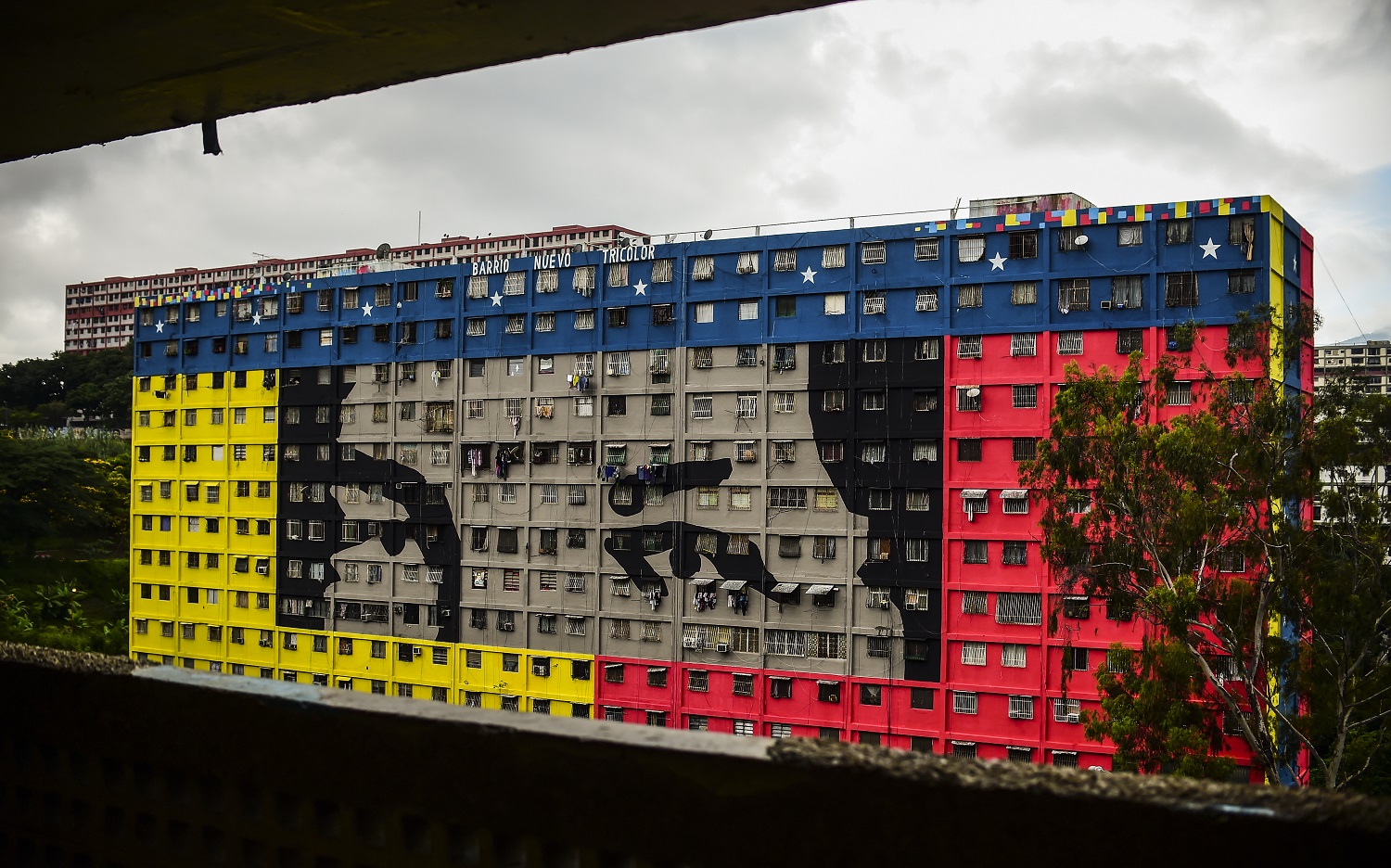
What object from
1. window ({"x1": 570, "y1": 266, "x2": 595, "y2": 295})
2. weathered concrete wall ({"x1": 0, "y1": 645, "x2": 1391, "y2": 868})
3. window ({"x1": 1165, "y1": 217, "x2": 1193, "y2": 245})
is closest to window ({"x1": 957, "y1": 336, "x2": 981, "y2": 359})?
window ({"x1": 1165, "y1": 217, "x2": 1193, "y2": 245})

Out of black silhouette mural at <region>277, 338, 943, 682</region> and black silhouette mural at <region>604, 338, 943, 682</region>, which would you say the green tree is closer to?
black silhouette mural at <region>277, 338, 943, 682</region>

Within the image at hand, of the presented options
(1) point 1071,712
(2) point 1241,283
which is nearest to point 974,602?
(1) point 1071,712

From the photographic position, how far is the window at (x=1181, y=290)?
16703mm

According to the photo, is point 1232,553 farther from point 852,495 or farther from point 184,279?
point 184,279

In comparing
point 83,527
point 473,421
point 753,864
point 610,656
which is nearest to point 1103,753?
point 610,656

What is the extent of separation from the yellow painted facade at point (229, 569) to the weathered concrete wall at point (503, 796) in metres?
19.3

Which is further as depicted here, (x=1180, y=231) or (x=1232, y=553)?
Answer: (x=1180, y=231)

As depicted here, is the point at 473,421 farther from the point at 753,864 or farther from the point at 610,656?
the point at 753,864

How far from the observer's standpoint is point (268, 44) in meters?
2.19

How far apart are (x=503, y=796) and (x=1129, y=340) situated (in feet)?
56.6

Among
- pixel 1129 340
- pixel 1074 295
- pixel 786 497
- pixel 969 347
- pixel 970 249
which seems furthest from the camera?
pixel 786 497

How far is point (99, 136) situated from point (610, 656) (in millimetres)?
18456

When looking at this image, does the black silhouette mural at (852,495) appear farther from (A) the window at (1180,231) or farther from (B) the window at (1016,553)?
(A) the window at (1180,231)

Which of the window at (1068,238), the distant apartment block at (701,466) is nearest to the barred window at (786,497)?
the distant apartment block at (701,466)
